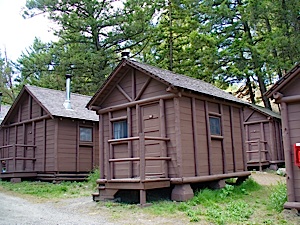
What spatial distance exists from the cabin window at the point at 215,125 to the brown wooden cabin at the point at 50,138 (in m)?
8.18

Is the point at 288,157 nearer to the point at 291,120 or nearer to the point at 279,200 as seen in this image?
the point at 291,120

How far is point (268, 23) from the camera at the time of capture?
26.8 metres

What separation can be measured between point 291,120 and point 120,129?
5.94m

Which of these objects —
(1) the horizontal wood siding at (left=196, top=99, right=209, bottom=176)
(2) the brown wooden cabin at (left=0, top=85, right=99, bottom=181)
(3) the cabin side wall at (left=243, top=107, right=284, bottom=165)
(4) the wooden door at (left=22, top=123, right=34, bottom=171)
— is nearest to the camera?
(1) the horizontal wood siding at (left=196, top=99, right=209, bottom=176)

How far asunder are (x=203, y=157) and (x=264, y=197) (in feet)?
7.29

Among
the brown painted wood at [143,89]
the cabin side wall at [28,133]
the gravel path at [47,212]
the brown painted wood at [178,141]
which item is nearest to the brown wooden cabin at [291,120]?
the brown painted wood at [178,141]

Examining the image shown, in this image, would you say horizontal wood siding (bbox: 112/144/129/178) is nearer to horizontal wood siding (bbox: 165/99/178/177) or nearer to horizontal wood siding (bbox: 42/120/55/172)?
horizontal wood siding (bbox: 165/99/178/177)

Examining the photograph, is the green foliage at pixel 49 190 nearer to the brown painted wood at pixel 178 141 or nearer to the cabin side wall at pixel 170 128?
the cabin side wall at pixel 170 128

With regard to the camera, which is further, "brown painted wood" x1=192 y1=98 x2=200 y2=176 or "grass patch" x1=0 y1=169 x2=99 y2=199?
"grass patch" x1=0 y1=169 x2=99 y2=199

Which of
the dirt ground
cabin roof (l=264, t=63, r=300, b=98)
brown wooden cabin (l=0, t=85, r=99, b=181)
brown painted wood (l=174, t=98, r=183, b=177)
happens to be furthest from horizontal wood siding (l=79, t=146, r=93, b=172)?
cabin roof (l=264, t=63, r=300, b=98)

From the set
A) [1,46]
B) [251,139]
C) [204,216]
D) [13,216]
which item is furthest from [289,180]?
[1,46]

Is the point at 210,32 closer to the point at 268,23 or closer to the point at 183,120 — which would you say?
the point at 268,23

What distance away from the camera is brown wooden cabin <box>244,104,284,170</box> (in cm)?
1942

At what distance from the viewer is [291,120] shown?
336 inches
